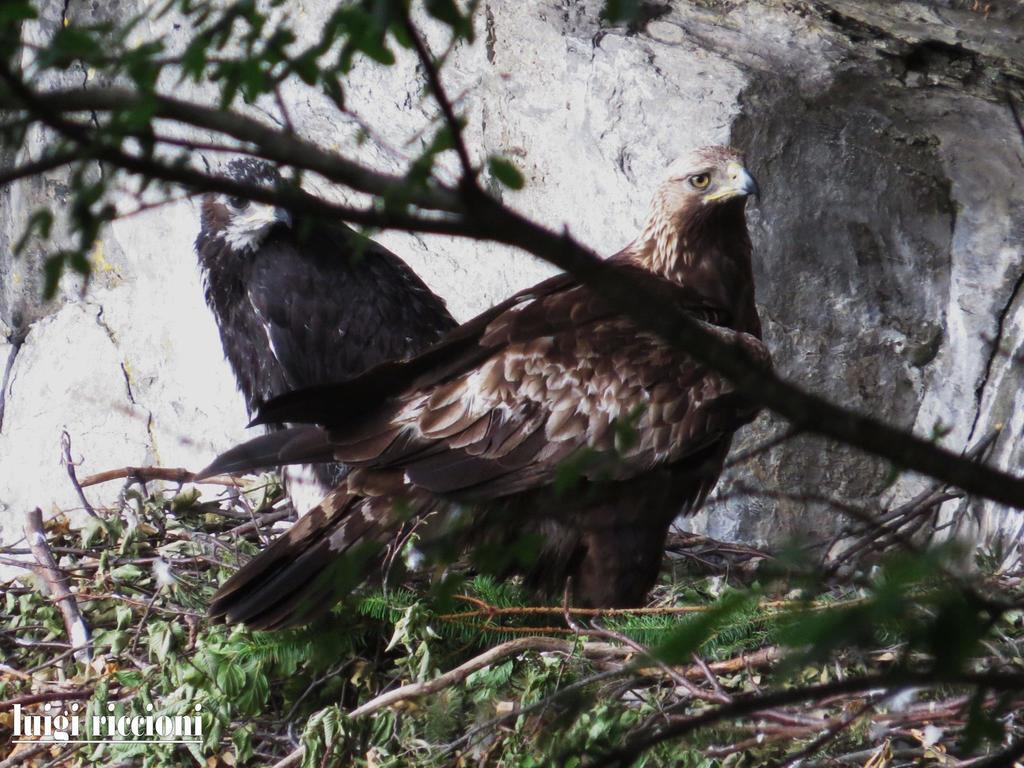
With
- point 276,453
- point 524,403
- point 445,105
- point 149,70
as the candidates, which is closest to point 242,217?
Answer: point 276,453

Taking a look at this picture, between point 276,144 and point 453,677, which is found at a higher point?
point 276,144

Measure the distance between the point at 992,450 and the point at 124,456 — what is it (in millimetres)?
4658

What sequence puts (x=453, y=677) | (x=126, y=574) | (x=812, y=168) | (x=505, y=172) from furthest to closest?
(x=812, y=168) < (x=126, y=574) < (x=453, y=677) < (x=505, y=172)

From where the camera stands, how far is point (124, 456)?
7051 mm

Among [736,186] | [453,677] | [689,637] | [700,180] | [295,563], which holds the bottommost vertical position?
[453,677]

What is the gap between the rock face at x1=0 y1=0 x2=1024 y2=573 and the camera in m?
4.84

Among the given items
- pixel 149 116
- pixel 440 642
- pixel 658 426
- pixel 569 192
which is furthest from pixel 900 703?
pixel 569 192

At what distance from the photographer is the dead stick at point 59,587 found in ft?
14.1

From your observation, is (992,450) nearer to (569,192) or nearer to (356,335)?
(569,192)

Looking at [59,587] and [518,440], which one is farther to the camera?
[59,587]

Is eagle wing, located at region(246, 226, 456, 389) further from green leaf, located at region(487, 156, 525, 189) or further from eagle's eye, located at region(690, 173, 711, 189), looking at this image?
green leaf, located at region(487, 156, 525, 189)

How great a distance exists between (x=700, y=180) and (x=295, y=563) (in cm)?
198

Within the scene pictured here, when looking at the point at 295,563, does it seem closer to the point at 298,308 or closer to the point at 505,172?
the point at 298,308

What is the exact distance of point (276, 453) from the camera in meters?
3.87
